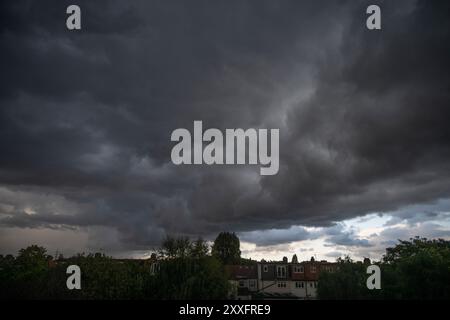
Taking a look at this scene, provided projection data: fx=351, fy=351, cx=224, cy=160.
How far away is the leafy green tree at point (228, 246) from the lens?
132125 mm

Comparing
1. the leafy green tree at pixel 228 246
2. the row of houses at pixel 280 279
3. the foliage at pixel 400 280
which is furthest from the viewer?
the leafy green tree at pixel 228 246

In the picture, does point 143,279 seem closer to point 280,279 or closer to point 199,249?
point 199,249

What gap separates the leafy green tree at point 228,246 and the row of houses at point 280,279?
1286 inches

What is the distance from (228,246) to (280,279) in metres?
43.0

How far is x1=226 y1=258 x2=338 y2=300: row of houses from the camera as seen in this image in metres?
90.5

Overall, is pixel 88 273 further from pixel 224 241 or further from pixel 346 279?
pixel 224 241

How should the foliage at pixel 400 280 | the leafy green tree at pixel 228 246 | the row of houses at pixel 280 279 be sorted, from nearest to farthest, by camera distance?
1. the foliage at pixel 400 280
2. the row of houses at pixel 280 279
3. the leafy green tree at pixel 228 246

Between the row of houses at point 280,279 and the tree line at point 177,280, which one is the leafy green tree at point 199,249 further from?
the row of houses at point 280,279

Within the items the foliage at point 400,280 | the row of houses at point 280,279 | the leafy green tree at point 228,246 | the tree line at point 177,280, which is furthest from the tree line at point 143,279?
the leafy green tree at point 228,246

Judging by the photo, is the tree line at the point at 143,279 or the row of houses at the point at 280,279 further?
the row of houses at the point at 280,279

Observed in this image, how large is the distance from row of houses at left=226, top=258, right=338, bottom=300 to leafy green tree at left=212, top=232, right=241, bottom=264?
32655mm

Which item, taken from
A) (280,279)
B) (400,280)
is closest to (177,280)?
(400,280)

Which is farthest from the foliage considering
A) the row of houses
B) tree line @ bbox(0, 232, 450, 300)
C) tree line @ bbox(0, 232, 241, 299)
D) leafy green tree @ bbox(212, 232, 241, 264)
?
leafy green tree @ bbox(212, 232, 241, 264)
